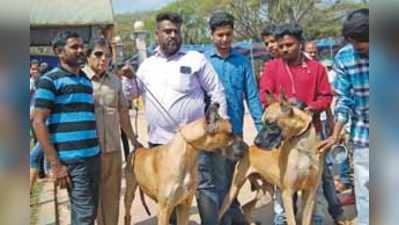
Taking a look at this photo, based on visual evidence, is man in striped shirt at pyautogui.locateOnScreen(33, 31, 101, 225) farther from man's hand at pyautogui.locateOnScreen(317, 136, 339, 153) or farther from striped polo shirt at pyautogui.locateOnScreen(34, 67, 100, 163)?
man's hand at pyautogui.locateOnScreen(317, 136, 339, 153)

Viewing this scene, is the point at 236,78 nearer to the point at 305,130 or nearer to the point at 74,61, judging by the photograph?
the point at 305,130

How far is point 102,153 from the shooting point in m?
3.72

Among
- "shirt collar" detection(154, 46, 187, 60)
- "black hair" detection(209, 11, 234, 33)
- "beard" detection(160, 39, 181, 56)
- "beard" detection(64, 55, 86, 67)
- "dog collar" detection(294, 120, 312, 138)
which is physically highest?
"black hair" detection(209, 11, 234, 33)

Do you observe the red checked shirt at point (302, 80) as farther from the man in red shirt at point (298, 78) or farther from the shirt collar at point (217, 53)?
the shirt collar at point (217, 53)

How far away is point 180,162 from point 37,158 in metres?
0.73

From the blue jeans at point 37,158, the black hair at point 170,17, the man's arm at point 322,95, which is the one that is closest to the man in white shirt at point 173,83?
the black hair at point 170,17

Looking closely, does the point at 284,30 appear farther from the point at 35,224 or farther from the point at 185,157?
the point at 35,224

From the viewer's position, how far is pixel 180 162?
3631 millimetres

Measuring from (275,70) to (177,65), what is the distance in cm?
51

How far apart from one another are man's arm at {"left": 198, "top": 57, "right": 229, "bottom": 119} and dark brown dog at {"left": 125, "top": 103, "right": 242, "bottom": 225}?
0.11m

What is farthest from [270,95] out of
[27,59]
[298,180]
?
[27,59]

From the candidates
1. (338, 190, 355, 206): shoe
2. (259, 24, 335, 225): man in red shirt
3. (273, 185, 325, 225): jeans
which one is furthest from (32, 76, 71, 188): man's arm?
(338, 190, 355, 206): shoe

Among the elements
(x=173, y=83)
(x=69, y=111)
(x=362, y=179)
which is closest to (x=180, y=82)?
(x=173, y=83)

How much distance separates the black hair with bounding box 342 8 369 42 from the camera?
3.51 metres
